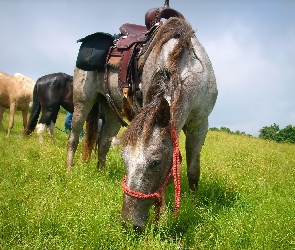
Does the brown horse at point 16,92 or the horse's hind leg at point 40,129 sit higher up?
the brown horse at point 16,92

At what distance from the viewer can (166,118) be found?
2744mm

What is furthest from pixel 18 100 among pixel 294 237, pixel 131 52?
pixel 294 237

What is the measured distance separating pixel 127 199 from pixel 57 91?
6641 mm

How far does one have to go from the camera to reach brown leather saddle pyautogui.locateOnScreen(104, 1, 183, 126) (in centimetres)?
401

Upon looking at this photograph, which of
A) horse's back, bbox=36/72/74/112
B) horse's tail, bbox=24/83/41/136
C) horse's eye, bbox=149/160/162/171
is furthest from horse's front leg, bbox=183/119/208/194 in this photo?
horse's tail, bbox=24/83/41/136

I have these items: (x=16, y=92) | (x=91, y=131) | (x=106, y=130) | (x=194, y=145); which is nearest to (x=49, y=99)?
(x=91, y=131)

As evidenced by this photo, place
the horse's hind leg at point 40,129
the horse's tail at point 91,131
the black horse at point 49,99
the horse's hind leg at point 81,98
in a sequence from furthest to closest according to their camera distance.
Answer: the black horse at point 49,99 < the horse's hind leg at point 40,129 < the horse's tail at point 91,131 < the horse's hind leg at point 81,98

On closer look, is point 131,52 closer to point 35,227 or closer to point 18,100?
point 35,227

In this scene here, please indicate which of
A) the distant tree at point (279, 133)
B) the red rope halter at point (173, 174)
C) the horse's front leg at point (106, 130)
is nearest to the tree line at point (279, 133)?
the distant tree at point (279, 133)

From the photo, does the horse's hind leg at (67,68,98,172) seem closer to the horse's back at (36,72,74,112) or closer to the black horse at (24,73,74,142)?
the black horse at (24,73,74,142)

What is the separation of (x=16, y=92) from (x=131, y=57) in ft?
29.3

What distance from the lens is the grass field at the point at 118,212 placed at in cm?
262

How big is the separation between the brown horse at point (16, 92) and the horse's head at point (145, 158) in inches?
392

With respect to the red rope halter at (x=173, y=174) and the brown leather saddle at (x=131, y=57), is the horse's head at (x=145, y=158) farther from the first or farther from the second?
the brown leather saddle at (x=131, y=57)
